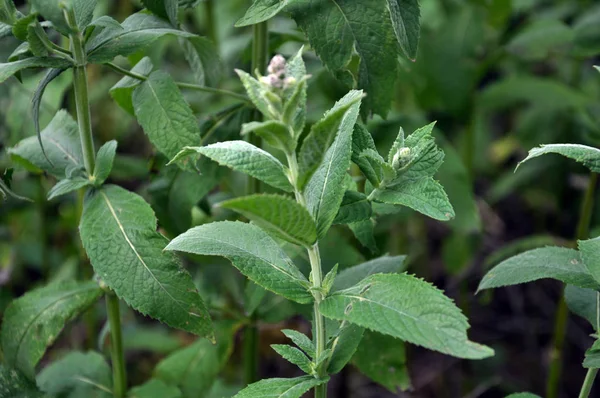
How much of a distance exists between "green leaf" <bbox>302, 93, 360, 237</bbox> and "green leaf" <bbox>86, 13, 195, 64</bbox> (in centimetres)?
52

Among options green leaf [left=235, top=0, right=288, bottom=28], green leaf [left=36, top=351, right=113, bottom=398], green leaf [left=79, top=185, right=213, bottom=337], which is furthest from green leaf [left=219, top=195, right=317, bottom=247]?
green leaf [left=36, top=351, right=113, bottom=398]

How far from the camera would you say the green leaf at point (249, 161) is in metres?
1.25

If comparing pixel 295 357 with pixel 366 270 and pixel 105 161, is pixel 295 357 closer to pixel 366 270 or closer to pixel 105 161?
pixel 366 270

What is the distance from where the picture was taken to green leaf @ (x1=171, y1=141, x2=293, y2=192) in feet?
4.10

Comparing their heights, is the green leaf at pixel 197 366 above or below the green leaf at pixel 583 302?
below

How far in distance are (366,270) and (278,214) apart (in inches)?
22.9

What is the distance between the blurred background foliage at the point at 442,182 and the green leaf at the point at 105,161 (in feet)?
1.04

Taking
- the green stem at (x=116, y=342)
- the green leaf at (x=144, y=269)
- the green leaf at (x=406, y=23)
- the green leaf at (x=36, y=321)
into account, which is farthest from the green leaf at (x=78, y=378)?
the green leaf at (x=406, y=23)

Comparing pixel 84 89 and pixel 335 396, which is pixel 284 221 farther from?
pixel 335 396

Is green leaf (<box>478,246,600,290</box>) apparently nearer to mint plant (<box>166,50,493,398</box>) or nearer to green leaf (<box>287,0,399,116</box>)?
mint plant (<box>166,50,493,398</box>)

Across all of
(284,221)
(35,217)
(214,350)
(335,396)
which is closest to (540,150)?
(284,221)

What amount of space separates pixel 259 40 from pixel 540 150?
0.90 m

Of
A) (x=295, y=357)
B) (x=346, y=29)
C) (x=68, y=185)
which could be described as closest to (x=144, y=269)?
(x=68, y=185)

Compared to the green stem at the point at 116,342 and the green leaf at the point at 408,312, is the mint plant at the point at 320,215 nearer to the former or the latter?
the green leaf at the point at 408,312
